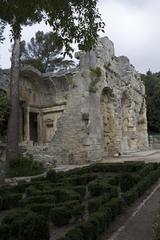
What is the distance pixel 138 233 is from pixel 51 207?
2.00m

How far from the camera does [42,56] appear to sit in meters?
42.9

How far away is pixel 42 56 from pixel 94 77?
22.1 metres

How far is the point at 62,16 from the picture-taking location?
6.02 meters

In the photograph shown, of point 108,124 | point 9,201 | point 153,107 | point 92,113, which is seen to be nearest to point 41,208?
point 9,201

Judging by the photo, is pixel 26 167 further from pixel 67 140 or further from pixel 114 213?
pixel 114 213

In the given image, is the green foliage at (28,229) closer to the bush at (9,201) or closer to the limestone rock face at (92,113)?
the bush at (9,201)

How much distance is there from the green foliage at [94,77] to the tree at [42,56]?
19.3 meters

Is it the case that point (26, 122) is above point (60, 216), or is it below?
above

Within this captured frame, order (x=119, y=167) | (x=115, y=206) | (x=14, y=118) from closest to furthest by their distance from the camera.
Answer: (x=115, y=206) < (x=119, y=167) < (x=14, y=118)

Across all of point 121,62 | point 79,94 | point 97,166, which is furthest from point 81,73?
point 121,62

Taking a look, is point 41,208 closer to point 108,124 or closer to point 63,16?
point 63,16

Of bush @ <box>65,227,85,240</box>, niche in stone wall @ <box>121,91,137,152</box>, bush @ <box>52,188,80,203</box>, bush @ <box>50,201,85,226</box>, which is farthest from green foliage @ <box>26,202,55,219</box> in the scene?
niche in stone wall @ <box>121,91,137,152</box>

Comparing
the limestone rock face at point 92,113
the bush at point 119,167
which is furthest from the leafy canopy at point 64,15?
the limestone rock face at point 92,113

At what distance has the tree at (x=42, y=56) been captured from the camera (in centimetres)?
4159
